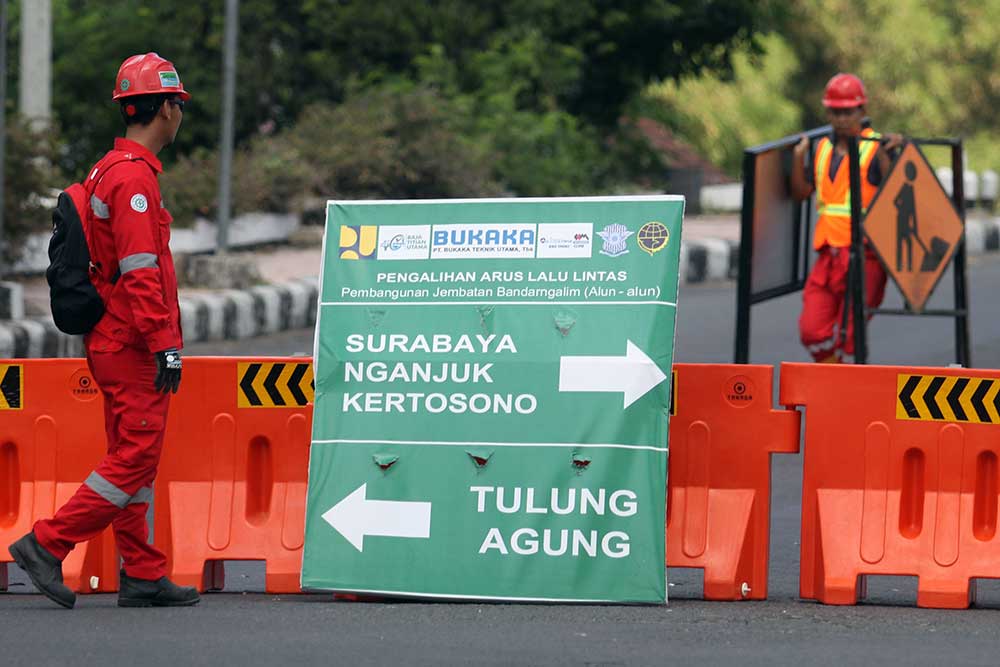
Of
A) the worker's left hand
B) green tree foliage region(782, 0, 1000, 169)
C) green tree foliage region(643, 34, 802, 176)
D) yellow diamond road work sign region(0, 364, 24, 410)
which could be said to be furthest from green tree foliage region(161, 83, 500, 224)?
green tree foliage region(782, 0, 1000, 169)

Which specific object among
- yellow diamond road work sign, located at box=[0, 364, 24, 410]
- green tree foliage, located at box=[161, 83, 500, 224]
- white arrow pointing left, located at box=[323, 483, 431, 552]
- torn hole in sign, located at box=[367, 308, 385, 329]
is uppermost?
green tree foliage, located at box=[161, 83, 500, 224]

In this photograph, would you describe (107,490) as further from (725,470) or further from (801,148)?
(801,148)

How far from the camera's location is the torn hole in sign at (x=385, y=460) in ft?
22.6

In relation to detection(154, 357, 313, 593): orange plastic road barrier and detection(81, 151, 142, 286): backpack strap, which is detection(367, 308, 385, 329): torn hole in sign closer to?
detection(154, 357, 313, 593): orange plastic road barrier

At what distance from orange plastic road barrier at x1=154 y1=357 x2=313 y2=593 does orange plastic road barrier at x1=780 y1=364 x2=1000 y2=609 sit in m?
1.76

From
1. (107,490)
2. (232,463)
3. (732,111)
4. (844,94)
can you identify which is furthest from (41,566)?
(732,111)

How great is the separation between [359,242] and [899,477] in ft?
6.66

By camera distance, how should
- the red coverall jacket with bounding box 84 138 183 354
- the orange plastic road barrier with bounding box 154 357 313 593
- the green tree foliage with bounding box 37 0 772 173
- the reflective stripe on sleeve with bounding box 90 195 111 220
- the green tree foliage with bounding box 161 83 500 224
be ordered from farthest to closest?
1. the green tree foliage with bounding box 37 0 772 173
2. the green tree foliage with bounding box 161 83 500 224
3. the orange plastic road barrier with bounding box 154 357 313 593
4. the reflective stripe on sleeve with bounding box 90 195 111 220
5. the red coverall jacket with bounding box 84 138 183 354

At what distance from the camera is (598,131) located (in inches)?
1155

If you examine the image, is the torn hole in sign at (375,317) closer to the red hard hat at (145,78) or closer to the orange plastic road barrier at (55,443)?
the red hard hat at (145,78)

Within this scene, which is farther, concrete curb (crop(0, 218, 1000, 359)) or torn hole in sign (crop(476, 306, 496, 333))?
concrete curb (crop(0, 218, 1000, 359))

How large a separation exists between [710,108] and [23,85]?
75.3 ft

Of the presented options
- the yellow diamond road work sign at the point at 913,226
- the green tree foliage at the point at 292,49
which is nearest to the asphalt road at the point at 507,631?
the yellow diamond road work sign at the point at 913,226

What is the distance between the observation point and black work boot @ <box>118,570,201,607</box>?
6.82 meters
